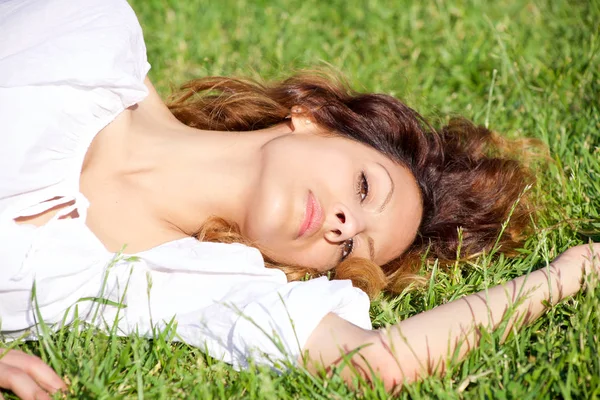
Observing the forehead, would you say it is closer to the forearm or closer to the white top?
the white top

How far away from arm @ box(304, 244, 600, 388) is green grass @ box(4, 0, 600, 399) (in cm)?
7

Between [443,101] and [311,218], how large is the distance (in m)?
1.85

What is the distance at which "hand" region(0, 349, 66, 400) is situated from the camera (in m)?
2.50

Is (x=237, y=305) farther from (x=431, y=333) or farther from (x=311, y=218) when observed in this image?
(x=431, y=333)

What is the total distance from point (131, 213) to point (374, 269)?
1059 mm

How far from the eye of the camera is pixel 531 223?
363 cm

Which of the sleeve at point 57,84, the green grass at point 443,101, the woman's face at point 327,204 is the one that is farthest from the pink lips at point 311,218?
the sleeve at point 57,84

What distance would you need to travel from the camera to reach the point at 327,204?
3248 mm

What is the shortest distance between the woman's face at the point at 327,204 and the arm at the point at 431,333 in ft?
1.76

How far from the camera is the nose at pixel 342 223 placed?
322 centimetres

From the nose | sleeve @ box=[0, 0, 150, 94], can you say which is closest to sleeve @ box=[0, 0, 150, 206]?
sleeve @ box=[0, 0, 150, 94]

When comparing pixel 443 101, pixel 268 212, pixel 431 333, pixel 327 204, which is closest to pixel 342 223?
pixel 327 204

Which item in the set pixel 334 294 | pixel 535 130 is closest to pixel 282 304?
pixel 334 294

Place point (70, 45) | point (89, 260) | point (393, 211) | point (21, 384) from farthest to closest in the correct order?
point (393, 211) → point (70, 45) → point (89, 260) → point (21, 384)
